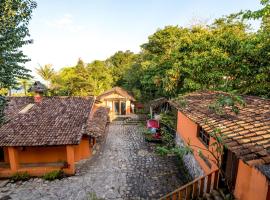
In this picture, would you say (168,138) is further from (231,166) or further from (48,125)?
(48,125)

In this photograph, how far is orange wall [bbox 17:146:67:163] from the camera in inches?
567

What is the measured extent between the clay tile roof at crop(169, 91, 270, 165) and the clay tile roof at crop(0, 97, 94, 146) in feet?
27.4

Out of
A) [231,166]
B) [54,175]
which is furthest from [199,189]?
[54,175]

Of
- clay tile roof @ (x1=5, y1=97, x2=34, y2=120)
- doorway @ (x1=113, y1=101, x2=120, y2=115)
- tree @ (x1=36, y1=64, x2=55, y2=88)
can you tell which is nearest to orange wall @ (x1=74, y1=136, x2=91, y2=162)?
clay tile roof @ (x1=5, y1=97, x2=34, y2=120)

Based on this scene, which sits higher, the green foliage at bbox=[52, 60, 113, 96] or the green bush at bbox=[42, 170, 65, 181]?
the green foliage at bbox=[52, 60, 113, 96]

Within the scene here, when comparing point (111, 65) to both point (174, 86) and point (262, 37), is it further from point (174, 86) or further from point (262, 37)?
point (262, 37)

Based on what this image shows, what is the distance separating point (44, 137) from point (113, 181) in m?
5.41

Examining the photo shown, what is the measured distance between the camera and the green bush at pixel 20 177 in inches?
507

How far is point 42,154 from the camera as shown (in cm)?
1455

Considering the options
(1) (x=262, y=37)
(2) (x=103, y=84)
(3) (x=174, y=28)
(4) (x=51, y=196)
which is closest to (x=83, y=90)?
(2) (x=103, y=84)

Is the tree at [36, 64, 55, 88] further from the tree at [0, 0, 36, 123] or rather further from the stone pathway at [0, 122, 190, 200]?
the tree at [0, 0, 36, 123]

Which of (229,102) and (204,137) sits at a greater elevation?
(229,102)

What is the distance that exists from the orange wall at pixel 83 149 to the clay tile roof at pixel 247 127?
921 centimetres

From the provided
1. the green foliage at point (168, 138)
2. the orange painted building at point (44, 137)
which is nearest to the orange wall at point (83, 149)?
the orange painted building at point (44, 137)
